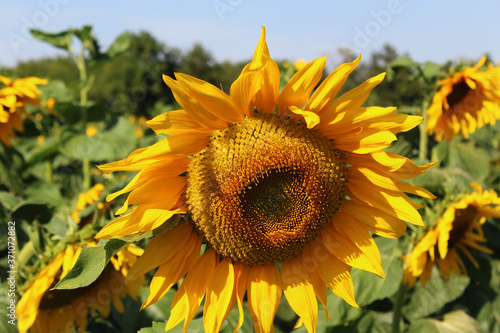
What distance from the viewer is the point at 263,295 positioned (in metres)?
1.64

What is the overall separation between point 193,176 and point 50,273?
756mm

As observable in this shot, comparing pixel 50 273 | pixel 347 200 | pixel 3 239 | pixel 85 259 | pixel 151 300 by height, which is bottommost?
pixel 3 239

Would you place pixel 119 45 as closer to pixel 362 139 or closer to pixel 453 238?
pixel 362 139

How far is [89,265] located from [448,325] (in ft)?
6.89

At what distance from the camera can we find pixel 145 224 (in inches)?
53.8

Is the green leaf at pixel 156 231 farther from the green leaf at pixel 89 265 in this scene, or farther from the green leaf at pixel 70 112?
the green leaf at pixel 70 112

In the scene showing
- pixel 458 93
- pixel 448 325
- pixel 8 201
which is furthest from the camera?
pixel 458 93

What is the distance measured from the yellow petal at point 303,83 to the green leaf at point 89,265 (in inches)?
29.3

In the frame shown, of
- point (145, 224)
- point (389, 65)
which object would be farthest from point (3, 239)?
point (389, 65)

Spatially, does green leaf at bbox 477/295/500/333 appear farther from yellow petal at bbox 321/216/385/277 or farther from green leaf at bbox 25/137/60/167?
green leaf at bbox 25/137/60/167

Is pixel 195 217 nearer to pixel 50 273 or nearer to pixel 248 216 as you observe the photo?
pixel 248 216

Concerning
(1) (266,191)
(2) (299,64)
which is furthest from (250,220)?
(2) (299,64)

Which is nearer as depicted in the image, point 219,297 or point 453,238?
point 219,297

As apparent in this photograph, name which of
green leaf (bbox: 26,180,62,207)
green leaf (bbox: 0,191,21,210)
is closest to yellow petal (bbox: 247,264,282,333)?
green leaf (bbox: 0,191,21,210)
